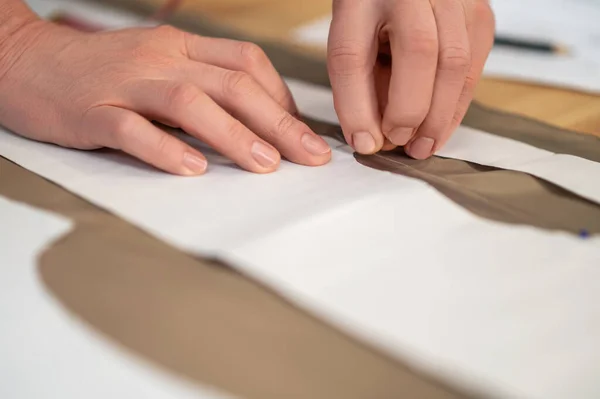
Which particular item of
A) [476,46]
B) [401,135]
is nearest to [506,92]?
[476,46]

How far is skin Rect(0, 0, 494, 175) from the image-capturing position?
1.86ft

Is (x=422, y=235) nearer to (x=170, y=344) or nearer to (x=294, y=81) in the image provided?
(x=170, y=344)

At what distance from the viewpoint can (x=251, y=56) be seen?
652 millimetres

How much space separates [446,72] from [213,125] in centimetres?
23

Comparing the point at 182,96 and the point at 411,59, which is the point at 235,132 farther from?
the point at 411,59

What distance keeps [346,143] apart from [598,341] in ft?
1.12

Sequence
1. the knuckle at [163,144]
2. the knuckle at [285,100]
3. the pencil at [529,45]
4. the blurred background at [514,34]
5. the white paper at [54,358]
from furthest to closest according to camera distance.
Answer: the pencil at [529,45], the blurred background at [514,34], the knuckle at [285,100], the knuckle at [163,144], the white paper at [54,358]

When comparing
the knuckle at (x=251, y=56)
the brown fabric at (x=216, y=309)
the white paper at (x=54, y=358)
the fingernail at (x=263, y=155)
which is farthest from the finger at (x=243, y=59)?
the white paper at (x=54, y=358)

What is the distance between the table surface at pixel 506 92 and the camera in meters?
0.75

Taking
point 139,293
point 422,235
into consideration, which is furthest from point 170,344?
point 422,235

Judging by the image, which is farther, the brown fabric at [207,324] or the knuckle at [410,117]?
the knuckle at [410,117]

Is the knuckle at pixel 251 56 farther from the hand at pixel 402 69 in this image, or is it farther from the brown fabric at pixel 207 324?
the brown fabric at pixel 207 324

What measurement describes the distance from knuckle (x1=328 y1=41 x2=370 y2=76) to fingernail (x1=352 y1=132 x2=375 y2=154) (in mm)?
61

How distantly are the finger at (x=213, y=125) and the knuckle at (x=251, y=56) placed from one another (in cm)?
9
